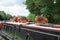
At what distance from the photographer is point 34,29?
→ 8773mm

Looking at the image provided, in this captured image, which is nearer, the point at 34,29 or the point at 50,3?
the point at 34,29

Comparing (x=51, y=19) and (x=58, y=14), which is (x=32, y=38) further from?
(x=51, y=19)

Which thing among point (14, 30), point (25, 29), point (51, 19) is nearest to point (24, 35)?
point (25, 29)

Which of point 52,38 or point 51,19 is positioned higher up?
point 52,38

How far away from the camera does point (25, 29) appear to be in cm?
996

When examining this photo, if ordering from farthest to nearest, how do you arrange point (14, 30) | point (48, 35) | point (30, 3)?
point (30, 3) < point (14, 30) < point (48, 35)

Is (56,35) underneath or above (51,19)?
above

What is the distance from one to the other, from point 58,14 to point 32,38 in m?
27.7

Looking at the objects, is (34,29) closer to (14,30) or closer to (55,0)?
(14,30)

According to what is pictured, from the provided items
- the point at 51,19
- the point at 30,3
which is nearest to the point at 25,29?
the point at 51,19

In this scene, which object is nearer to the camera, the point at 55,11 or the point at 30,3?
the point at 55,11

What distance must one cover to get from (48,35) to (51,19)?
3164cm

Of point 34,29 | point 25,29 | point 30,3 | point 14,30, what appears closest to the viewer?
point 34,29

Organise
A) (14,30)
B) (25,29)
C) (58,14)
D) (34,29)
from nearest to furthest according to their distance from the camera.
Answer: (34,29) < (25,29) < (14,30) < (58,14)
